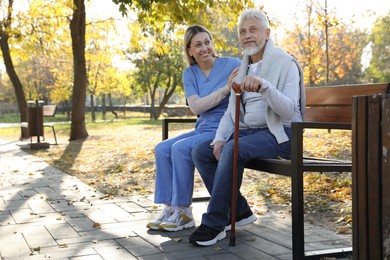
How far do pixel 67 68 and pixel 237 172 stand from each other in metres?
35.4

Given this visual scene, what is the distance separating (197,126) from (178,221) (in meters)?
0.83

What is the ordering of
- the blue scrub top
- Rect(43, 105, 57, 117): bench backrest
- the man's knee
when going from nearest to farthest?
the man's knee → the blue scrub top → Rect(43, 105, 57, 117): bench backrest

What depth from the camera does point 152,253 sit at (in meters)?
3.34

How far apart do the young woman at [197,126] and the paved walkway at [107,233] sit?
7.5 inches

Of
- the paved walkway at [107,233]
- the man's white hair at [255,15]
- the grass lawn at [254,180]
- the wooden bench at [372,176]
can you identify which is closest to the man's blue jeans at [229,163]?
the paved walkway at [107,233]

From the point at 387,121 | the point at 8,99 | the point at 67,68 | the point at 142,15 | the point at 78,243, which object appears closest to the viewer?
the point at 387,121

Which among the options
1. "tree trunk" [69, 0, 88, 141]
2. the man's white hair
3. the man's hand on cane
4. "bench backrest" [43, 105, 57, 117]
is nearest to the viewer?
A: the man's hand on cane

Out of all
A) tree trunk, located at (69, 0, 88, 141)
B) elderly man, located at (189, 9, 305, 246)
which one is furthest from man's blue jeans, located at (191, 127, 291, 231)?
tree trunk, located at (69, 0, 88, 141)

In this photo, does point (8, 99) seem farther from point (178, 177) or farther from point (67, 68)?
point (178, 177)

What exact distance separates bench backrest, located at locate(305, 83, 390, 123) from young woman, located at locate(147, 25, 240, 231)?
0.68 m

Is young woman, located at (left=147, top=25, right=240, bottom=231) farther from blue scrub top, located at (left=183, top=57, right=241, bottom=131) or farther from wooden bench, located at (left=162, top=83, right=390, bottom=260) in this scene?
wooden bench, located at (left=162, top=83, right=390, bottom=260)

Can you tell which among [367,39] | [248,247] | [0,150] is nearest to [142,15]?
[0,150]

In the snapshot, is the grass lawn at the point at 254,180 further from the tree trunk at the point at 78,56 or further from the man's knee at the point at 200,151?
the tree trunk at the point at 78,56

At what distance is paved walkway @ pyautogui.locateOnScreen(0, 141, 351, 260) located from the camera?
→ 131 inches
